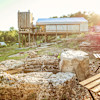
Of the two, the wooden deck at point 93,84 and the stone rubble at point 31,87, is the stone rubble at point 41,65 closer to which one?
the stone rubble at point 31,87

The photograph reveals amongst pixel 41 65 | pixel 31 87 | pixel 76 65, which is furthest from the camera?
pixel 41 65

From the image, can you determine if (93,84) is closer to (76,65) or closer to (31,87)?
(76,65)

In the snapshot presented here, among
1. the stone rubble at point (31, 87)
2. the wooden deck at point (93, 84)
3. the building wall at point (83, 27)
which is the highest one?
the building wall at point (83, 27)

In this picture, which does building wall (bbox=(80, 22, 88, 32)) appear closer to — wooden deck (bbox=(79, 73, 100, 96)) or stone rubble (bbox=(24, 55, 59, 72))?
stone rubble (bbox=(24, 55, 59, 72))

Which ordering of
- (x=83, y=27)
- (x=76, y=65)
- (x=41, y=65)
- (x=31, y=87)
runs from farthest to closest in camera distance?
(x=83, y=27) → (x=41, y=65) → (x=76, y=65) → (x=31, y=87)

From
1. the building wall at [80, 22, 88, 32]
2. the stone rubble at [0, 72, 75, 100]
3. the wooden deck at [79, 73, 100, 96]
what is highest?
the building wall at [80, 22, 88, 32]

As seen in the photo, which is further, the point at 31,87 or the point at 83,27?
the point at 83,27

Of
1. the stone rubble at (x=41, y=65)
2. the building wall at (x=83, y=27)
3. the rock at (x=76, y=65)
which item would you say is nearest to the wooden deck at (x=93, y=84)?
the rock at (x=76, y=65)

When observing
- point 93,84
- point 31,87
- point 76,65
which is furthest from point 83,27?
point 31,87

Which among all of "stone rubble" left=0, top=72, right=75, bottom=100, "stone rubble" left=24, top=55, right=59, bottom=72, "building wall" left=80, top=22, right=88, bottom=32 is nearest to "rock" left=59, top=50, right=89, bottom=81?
"stone rubble" left=0, top=72, right=75, bottom=100

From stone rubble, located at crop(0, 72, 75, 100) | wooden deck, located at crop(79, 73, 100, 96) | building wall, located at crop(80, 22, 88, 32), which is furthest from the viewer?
building wall, located at crop(80, 22, 88, 32)

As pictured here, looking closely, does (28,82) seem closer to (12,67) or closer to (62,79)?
(62,79)

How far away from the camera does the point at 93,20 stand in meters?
38.1

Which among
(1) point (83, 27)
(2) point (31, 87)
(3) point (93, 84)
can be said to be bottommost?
(2) point (31, 87)
